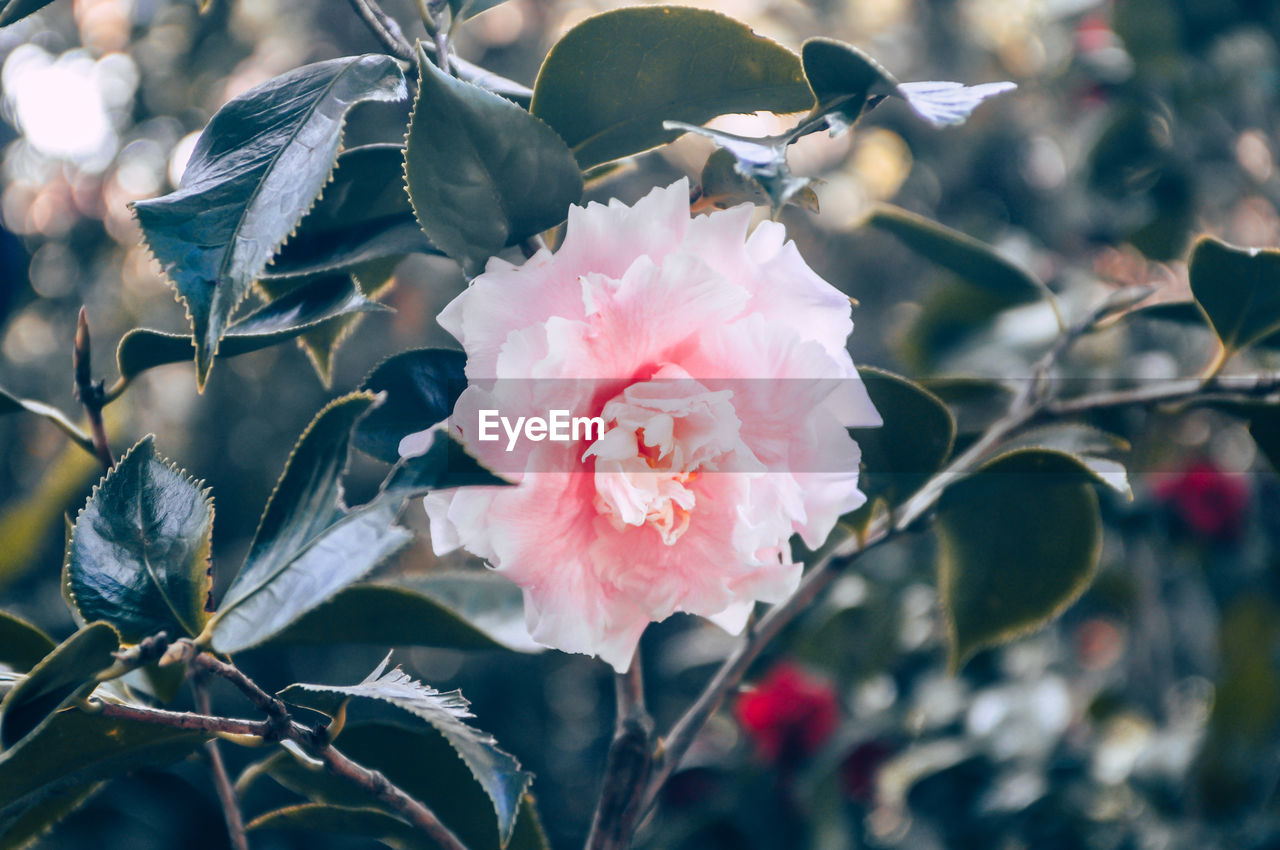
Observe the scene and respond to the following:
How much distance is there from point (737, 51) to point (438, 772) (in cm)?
38

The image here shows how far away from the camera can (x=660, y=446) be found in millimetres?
361

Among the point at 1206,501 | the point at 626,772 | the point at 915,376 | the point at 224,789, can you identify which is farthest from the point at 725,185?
the point at 1206,501

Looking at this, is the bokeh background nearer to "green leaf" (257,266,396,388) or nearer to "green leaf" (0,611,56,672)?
"green leaf" (257,266,396,388)

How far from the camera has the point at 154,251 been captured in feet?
1.14

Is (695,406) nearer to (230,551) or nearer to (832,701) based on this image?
(832,701)

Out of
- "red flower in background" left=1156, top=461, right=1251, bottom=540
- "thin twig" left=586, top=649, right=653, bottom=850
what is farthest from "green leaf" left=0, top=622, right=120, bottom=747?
"red flower in background" left=1156, top=461, right=1251, bottom=540

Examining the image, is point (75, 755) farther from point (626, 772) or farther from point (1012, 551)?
point (1012, 551)

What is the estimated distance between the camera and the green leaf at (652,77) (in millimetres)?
405

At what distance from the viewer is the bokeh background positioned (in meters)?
0.92

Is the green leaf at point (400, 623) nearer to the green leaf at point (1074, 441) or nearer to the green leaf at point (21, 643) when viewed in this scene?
the green leaf at point (21, 643)

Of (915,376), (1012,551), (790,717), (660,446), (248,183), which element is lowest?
(790,717)

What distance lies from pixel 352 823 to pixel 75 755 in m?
0.14

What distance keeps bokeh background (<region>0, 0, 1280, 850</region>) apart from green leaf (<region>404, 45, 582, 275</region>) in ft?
0.47

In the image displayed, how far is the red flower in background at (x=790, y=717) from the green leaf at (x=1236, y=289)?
773 millimetres
